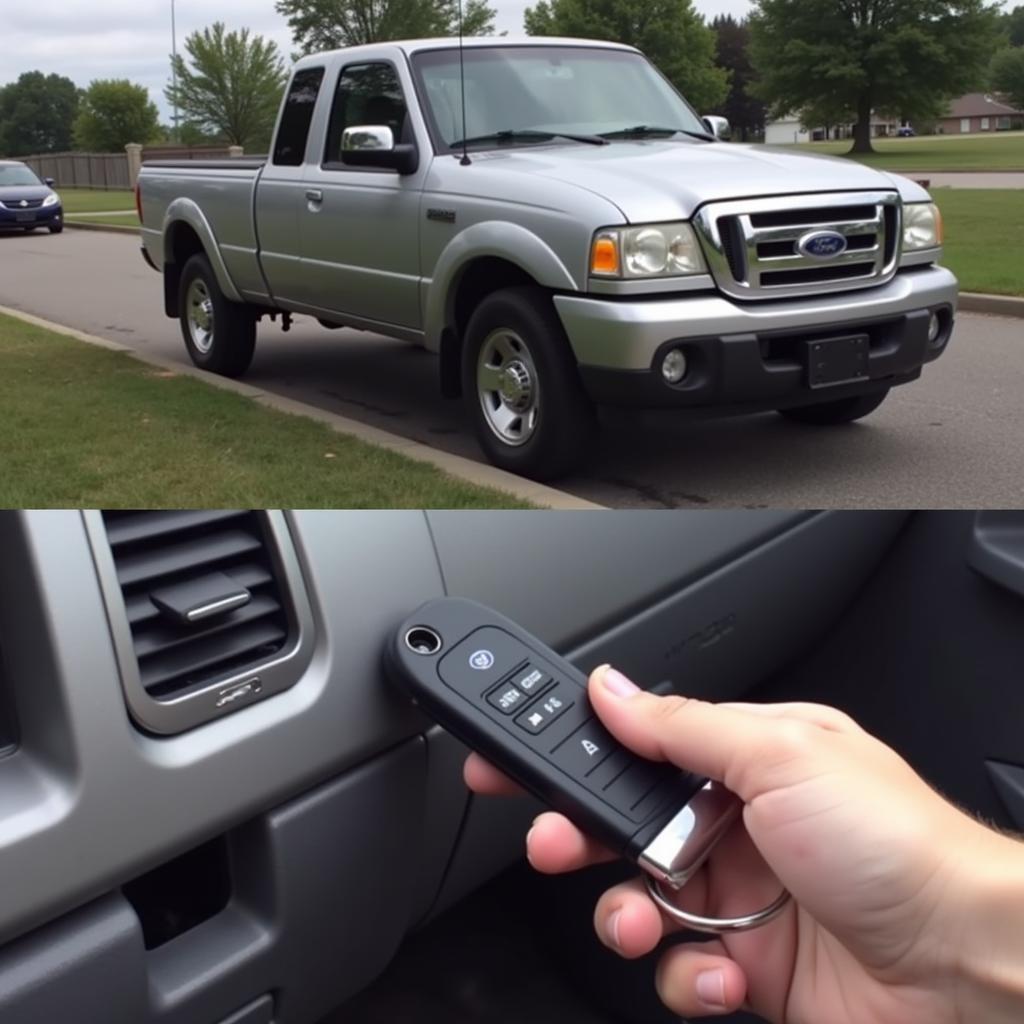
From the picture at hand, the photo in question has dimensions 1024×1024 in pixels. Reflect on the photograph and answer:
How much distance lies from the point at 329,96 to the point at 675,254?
247 centimetres

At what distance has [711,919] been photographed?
1.75 meters

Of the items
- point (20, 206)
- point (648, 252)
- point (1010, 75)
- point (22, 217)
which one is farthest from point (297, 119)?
point (22, 217)

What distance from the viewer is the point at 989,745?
3008 mm

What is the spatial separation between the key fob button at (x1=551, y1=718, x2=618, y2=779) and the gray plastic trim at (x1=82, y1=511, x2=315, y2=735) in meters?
0.36

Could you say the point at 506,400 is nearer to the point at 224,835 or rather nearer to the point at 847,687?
the point at 847,687

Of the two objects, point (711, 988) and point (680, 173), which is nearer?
point (711, 988)

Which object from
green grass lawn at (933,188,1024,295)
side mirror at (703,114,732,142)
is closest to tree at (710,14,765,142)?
side mirror at (703,114,732,142)

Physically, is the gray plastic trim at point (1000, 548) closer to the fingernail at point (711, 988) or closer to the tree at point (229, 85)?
the fingernail at point (711, 988)

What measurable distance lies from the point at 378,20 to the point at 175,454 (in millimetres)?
2116

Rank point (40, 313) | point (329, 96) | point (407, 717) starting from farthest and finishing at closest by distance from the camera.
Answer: point (40, 313)
point (329, 96)
point (407, 717)

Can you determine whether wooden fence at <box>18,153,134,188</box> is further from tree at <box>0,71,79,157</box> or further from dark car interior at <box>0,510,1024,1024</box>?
dark car interior at <box>0,510,1024,1024</box>

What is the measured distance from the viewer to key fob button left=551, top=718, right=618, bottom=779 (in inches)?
68.9

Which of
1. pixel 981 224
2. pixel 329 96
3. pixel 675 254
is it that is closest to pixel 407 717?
pixel 675 254

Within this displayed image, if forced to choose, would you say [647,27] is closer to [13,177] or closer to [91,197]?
[91,197]
